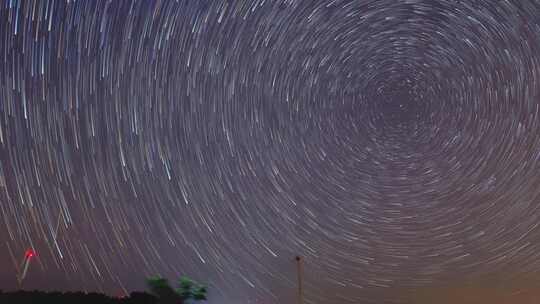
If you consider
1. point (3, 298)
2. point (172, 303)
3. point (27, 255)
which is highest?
point (27, 255)

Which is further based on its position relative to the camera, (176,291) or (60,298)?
(176,291)

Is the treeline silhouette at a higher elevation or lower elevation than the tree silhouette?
lower

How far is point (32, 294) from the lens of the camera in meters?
22.3

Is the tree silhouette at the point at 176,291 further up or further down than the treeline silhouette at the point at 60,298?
further up

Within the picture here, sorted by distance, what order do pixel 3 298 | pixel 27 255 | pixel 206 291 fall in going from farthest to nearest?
pixel 27 255 < pixel 206 291 < pixel 3 298

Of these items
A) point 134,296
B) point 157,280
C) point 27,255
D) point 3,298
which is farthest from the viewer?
point 27,255

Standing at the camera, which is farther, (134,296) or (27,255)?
(27,255)

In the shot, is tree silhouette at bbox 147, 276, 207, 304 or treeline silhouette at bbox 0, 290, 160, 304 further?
tree silhouette at bbox 147, 276, 207, 304

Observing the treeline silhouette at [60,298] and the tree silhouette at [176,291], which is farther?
the tree silhouette at [176,291]

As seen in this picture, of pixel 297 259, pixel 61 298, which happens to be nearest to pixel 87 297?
pixel 61 298

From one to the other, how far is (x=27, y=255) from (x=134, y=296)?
11167 millimetres

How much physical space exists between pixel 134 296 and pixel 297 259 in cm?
1245

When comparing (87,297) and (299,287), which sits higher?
(299,287)

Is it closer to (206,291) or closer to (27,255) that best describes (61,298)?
(206,291)
